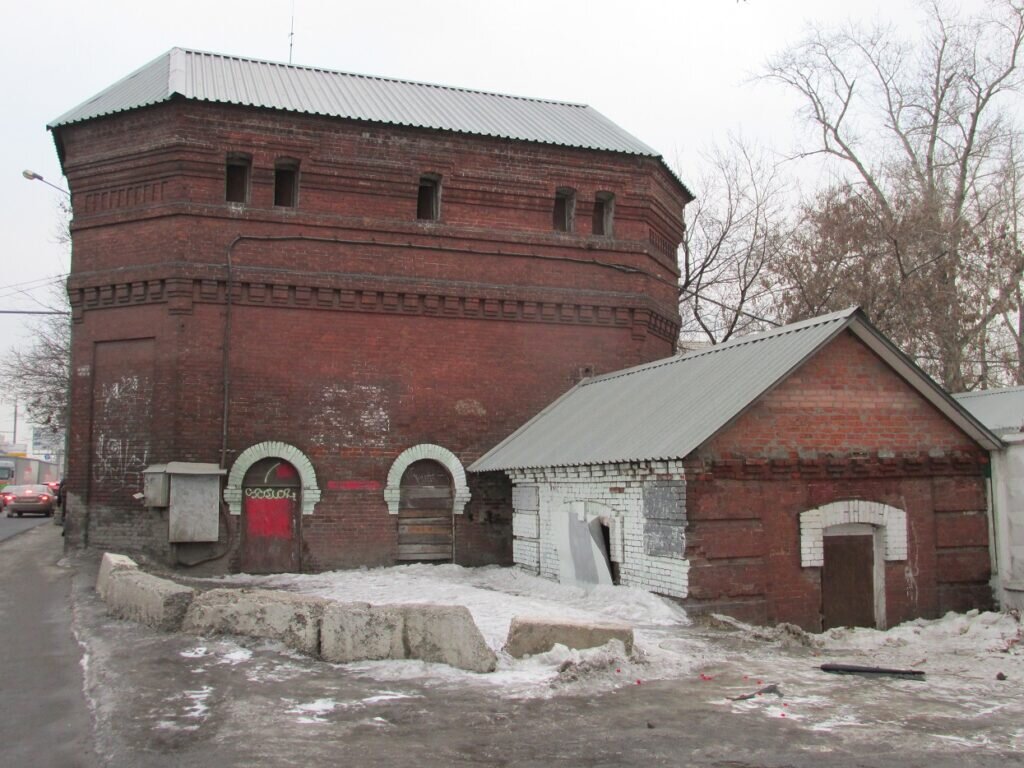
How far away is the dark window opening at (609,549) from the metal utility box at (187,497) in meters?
6.46

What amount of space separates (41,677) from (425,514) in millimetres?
9273

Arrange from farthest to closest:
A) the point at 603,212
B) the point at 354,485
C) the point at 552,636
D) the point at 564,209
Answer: the point at 603,212
the point at 564,209
the point at 354,485
the point at 552,636

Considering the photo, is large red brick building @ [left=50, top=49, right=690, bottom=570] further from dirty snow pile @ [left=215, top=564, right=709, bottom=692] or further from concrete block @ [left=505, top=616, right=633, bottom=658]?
concrete block @ [left=505, top=616, right=633, bottom=658]

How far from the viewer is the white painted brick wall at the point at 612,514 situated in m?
11.8

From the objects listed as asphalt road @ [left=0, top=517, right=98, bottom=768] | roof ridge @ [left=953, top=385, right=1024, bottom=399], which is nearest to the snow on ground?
asphalt road @ [left=0, top=517, right=98, bottom=768]

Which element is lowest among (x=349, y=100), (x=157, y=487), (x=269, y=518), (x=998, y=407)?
(x=269, y=518)

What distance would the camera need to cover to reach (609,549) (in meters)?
13.3

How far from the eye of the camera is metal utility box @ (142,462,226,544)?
15445 mm

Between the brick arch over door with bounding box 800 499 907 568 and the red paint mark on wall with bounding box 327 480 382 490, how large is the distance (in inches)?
301

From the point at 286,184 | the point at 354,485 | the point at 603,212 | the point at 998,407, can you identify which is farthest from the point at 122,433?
the point at 998,407

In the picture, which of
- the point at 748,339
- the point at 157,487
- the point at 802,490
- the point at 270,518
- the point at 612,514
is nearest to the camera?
the point at 802,490

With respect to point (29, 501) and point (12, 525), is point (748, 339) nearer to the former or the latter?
point (12, 525)

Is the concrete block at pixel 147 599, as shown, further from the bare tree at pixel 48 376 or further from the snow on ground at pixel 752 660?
the bare tree at pixel 48 376

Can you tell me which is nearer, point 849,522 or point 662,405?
point 849,522
